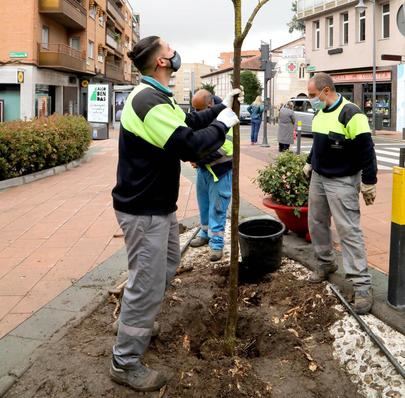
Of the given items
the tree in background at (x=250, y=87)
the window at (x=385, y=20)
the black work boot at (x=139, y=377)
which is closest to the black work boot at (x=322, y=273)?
the black work boot at (x=139, y=377)

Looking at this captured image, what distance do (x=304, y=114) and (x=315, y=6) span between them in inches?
611

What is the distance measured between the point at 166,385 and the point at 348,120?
240cm

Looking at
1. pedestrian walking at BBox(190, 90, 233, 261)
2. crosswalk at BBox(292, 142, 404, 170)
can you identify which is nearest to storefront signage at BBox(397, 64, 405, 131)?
crosswalk at BBox(292, 142, 404, 170)

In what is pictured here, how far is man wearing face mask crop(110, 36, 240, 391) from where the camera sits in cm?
284

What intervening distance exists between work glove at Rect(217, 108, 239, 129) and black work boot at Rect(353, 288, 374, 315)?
5.62 feet

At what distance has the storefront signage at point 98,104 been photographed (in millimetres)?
21750

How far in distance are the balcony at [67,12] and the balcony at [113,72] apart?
10.2 meters

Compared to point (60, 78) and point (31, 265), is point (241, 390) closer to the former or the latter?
point (31, 265)

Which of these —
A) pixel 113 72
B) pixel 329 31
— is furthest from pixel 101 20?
Answer: pixel 329 31

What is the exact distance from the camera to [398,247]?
375 centimetres

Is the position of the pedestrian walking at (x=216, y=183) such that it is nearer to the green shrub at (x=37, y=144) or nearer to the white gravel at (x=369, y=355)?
the white gravel at (x=369, y=355)

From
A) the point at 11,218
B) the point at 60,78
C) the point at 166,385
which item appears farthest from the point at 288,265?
the point at 60,78

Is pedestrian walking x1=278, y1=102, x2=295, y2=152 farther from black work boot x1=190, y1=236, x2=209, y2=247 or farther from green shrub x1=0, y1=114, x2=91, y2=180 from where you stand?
black work boot x1=190, y1=236, x2=209, y2=247

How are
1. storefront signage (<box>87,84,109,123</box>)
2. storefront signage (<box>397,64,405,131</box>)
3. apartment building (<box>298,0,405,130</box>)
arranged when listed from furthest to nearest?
apartment building (<box>298,0,405,130</box>) → storefront signage (<box>397,64,405,131</box>) → storefront signage (<box>87,84,109,123</box>)
